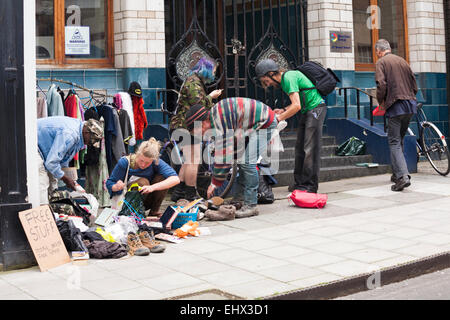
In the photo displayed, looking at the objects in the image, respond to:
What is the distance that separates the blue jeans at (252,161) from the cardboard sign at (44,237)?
9.43 feet

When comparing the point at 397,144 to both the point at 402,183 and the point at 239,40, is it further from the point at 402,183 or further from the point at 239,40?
the point at 239,40

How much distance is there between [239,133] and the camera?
25.9 ft

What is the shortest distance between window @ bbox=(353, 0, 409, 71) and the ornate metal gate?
1647 mm

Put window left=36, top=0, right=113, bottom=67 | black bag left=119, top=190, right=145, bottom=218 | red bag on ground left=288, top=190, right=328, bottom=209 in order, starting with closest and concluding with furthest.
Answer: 1. black bag left=119, top=190, right=145, bottom=218
2. red bag on ground left=288, top=190, right=328, bottom=209
3. window left=36, top=0, right=113, bottom=67

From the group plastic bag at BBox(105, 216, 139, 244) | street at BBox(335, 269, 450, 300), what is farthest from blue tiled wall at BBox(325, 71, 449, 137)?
street at BBox(335, 269, 450, 300)

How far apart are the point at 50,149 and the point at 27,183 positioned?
0.92 m

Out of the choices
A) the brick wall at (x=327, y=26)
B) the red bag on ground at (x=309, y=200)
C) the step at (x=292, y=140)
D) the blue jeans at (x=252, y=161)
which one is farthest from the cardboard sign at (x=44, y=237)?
the brick wall at (x=327, y=26)

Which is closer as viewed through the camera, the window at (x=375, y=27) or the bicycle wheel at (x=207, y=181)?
the bicycle wheel at (x=207, y=181)

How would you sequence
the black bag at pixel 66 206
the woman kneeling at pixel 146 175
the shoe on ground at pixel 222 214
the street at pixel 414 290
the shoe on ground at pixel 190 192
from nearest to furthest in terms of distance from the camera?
the street at pixel 414 290 → the black bag at pixel 66 206 → the woman kneeling at pixel 146 175 → the shoe on ground at pixel 222 214 → the shoe on ground at pixel 190 192

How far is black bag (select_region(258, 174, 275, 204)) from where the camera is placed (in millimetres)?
9164

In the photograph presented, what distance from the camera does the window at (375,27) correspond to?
14.1m

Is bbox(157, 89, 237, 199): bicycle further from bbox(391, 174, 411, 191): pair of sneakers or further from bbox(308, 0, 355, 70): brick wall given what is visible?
bbox(308, 0, 355, 70): brick wall

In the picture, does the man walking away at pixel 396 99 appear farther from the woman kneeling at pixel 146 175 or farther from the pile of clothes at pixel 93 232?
the pile of clothes at pixel 93 232

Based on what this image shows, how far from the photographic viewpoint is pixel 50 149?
6.92m
